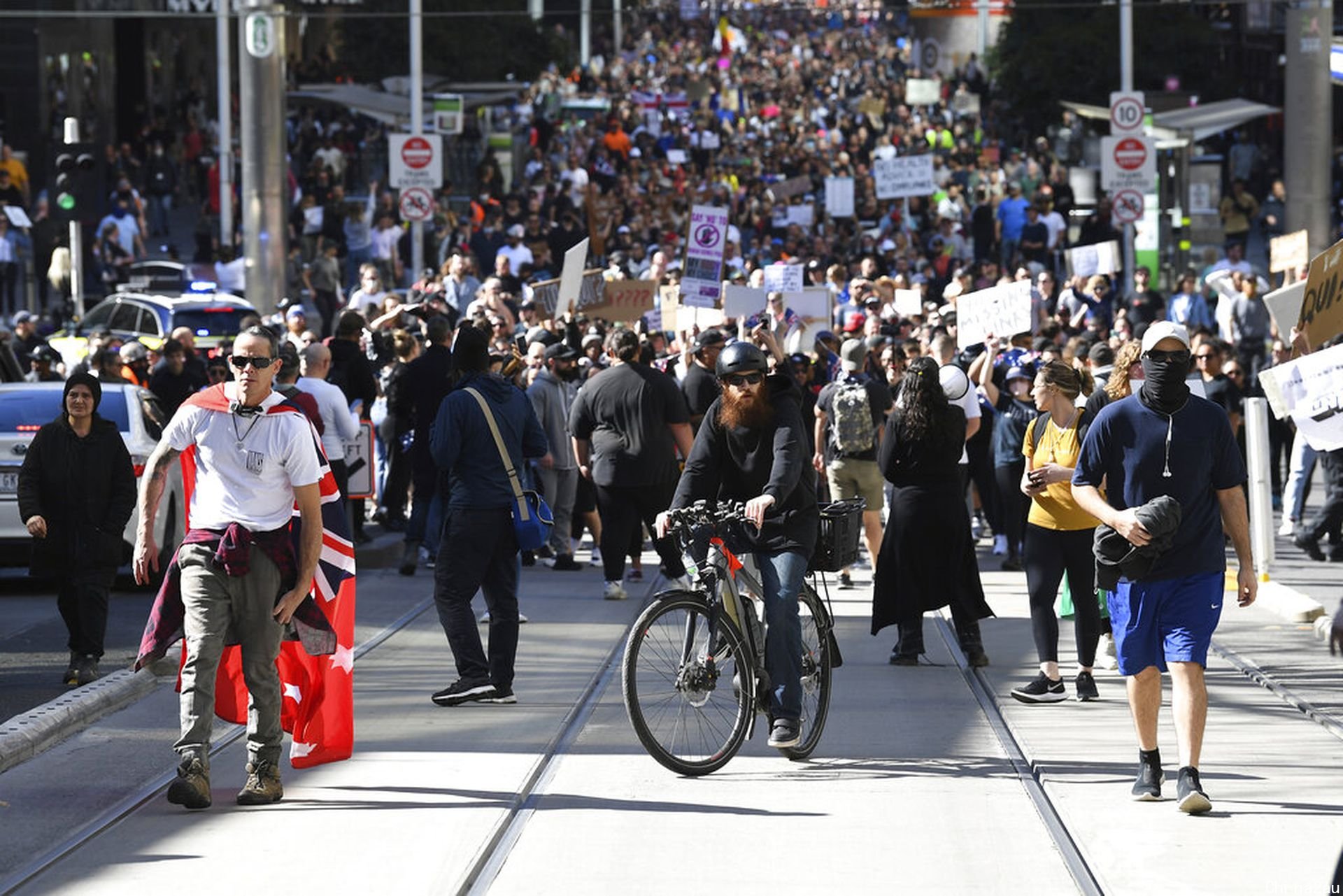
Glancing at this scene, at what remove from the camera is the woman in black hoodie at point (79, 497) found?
12133mm

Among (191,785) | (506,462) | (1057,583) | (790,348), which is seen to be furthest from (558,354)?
(191,785)

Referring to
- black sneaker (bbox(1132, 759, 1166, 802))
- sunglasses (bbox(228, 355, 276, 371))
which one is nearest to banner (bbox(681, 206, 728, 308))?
sunglasses (bbox(228, 355, 276, 371))

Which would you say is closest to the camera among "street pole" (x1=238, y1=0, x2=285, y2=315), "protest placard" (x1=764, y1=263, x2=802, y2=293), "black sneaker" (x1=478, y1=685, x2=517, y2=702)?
"black sneaker" (x1=478, y1=685, x2=517, y2=702)

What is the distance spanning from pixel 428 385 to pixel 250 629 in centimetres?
750

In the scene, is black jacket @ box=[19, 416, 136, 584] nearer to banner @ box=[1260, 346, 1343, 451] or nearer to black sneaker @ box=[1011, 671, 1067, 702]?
black sneaker @ box=[1011, 671, 1067, 702]

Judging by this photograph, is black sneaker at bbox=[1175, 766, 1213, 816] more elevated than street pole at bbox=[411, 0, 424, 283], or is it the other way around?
street pole at bbox=[411, 0, 424, 283]

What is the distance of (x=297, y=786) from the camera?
9.20 meters

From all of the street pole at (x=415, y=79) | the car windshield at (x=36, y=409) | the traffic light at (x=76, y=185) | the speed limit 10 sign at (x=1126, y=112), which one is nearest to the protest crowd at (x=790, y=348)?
the car windshield at (x=36, y=409)

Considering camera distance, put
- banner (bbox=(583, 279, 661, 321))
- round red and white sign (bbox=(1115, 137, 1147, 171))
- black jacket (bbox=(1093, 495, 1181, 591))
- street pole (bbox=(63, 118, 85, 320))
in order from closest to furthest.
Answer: black jacket (bbox=(1093, 495, 1181, 591)) < banner (bbox=(583, 279, 661, 321)) < street pole (bbox=(63, 118, 85, 320)) < round red and white sign (bbox=(1115, 137, 1147, 171))

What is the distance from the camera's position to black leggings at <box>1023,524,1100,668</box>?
451 inches

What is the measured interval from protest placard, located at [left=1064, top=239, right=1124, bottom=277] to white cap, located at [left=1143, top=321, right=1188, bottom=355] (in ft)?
58.0

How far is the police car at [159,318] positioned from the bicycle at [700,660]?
1791 cm

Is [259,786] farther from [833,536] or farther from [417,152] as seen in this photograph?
[417,152]

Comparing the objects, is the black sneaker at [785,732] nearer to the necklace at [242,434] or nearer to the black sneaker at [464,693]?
the black sneaker at [464,693]
